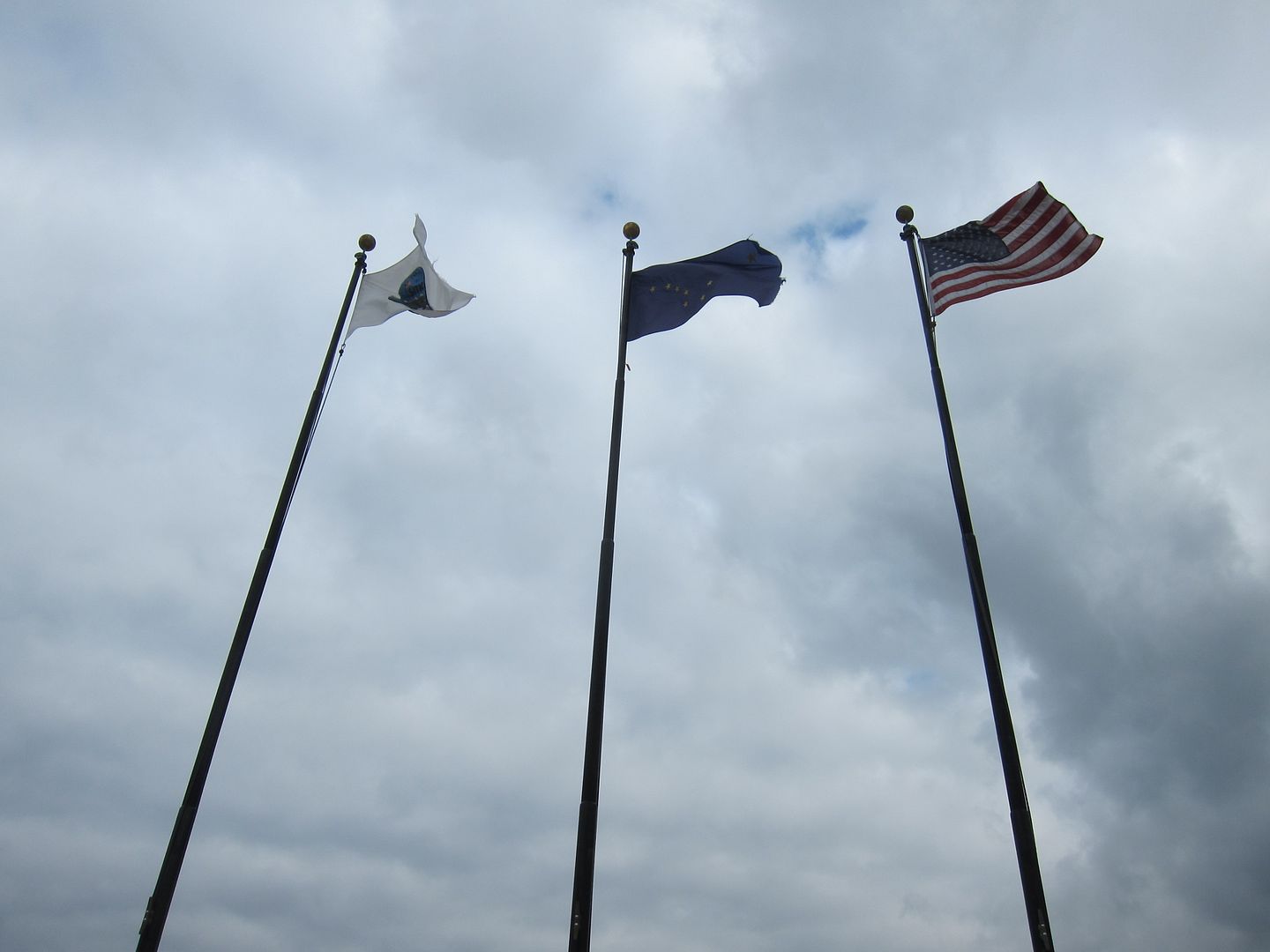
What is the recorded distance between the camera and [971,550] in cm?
1567

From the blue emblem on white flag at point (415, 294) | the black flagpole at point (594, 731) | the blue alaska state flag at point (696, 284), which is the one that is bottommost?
the black flagpole at point (594, 731)

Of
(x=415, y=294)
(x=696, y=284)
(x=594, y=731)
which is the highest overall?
(x=415, y=294)

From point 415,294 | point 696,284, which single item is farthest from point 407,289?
point 696,284

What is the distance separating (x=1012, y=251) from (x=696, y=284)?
643cm

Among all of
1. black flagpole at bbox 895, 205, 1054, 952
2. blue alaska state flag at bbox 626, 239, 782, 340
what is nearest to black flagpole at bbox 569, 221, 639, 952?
blue alaska state flag at bbox 626, 239, 782, 340

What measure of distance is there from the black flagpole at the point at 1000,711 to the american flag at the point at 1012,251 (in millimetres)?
1633

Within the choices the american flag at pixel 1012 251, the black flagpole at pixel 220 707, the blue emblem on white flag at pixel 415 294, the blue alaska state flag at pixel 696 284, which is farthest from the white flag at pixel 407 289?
the american flag at pixel 1012 251

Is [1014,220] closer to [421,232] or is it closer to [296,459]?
[421,232]

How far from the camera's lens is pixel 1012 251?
64.7ft

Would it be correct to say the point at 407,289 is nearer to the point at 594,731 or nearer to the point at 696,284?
the point at 696,284

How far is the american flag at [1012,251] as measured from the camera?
19.4 metres

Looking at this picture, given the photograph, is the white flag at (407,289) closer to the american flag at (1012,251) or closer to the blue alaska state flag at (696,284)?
the blue alaska state flag at (696,284)

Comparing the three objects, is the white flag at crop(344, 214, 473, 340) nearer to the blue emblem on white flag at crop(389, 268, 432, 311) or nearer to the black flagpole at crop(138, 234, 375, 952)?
the blue emblem on white flag at crop(389, 268, 432, 311)

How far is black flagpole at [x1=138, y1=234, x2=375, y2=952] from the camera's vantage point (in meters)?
14.0
